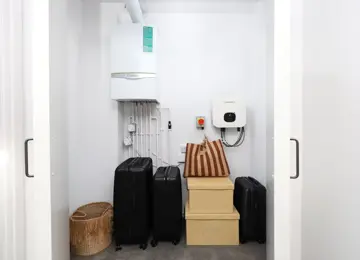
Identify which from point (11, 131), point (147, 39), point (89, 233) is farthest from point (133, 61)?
point (89, 233)

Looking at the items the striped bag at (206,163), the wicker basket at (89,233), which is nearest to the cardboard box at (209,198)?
the striped bag at (206,163)

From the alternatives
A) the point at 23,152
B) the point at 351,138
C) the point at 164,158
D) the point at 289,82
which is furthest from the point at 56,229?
the point at 351,138

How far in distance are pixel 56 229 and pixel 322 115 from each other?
172cm

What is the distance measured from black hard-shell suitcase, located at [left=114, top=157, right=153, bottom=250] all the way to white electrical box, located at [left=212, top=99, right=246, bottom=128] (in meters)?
1.06

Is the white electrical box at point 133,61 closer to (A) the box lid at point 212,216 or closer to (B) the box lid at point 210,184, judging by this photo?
(B) the box lid at point 210,184

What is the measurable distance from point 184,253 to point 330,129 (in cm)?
165

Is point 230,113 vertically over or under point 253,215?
over

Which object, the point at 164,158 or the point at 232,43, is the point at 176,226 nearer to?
the point at 164,158

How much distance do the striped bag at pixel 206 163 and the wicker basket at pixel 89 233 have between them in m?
0.93

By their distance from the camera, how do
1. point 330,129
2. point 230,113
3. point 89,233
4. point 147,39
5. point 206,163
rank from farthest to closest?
1. point 230,113
2. point 206,163
3. point 147,39
4. point 89,233
5. point 330,129

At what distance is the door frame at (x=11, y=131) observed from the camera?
937 millimetres

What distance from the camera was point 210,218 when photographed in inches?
85.6

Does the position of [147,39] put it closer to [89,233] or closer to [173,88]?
[173,88]

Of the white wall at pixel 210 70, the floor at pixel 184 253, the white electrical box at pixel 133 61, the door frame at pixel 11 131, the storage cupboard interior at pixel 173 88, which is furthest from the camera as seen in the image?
the white wall at pixel 210 70
